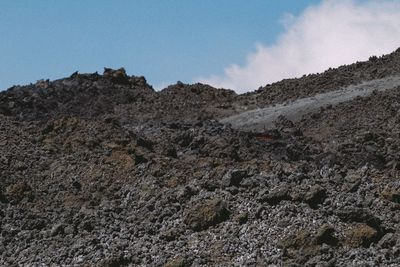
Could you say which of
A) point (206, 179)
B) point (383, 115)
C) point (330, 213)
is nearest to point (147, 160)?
point (206, 179)

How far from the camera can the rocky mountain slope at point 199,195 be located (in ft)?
33.0

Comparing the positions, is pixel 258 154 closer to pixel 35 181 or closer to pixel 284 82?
pixel 35 181

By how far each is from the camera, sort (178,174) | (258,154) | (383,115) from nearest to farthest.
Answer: (178,174) → (258,154) → (383,115)

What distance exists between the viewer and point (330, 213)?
10.4m

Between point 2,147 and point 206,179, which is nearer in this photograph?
point 206,179

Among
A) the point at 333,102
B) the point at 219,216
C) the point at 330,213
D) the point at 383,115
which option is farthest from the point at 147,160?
the point at 333,102

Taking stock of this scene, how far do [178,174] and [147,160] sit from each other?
1.43 metres

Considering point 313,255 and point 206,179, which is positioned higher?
point 206,179

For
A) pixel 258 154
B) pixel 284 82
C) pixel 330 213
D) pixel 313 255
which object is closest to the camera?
pixel 313 255

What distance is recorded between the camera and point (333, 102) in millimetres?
24594

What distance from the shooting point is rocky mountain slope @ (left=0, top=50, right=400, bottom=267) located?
33.0 feet

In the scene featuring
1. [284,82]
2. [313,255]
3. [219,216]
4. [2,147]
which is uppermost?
[284,82]

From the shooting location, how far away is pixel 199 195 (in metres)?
11.6

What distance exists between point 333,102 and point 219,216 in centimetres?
1454
